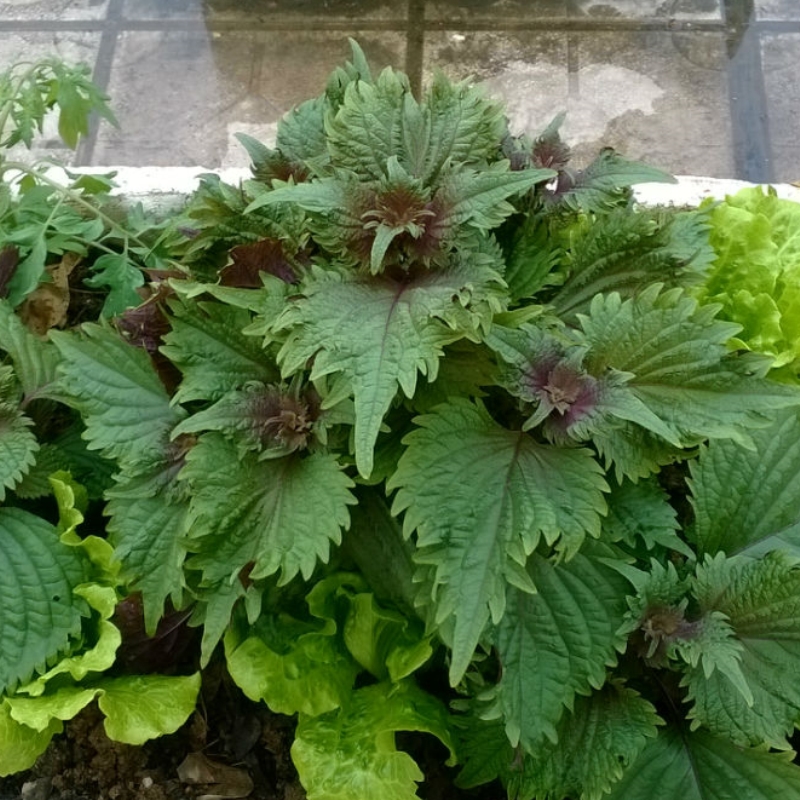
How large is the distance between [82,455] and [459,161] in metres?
0.57

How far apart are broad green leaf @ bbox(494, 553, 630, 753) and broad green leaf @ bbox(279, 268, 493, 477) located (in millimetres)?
245

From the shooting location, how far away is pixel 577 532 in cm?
82

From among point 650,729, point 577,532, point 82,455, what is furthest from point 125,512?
point 650,729

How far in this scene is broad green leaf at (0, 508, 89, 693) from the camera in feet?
3.37

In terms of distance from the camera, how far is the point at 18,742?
1.02 metres

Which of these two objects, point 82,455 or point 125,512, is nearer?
point 125,512

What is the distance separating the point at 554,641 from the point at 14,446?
60 centimetres

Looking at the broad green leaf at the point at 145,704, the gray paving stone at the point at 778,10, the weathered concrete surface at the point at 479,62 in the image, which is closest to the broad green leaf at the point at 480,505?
the broad green leaf at the point at 145,704

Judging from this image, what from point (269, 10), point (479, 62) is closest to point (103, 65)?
point (269, 10)

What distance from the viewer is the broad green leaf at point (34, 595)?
3.37 ft

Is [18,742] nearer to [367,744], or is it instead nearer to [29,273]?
[367,744]

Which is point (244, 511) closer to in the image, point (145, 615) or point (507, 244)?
point (145, 615)

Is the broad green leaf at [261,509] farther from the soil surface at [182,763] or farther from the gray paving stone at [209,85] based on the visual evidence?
the gray paving stone at [209,85]

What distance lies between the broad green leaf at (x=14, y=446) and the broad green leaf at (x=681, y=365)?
0.60 metres
